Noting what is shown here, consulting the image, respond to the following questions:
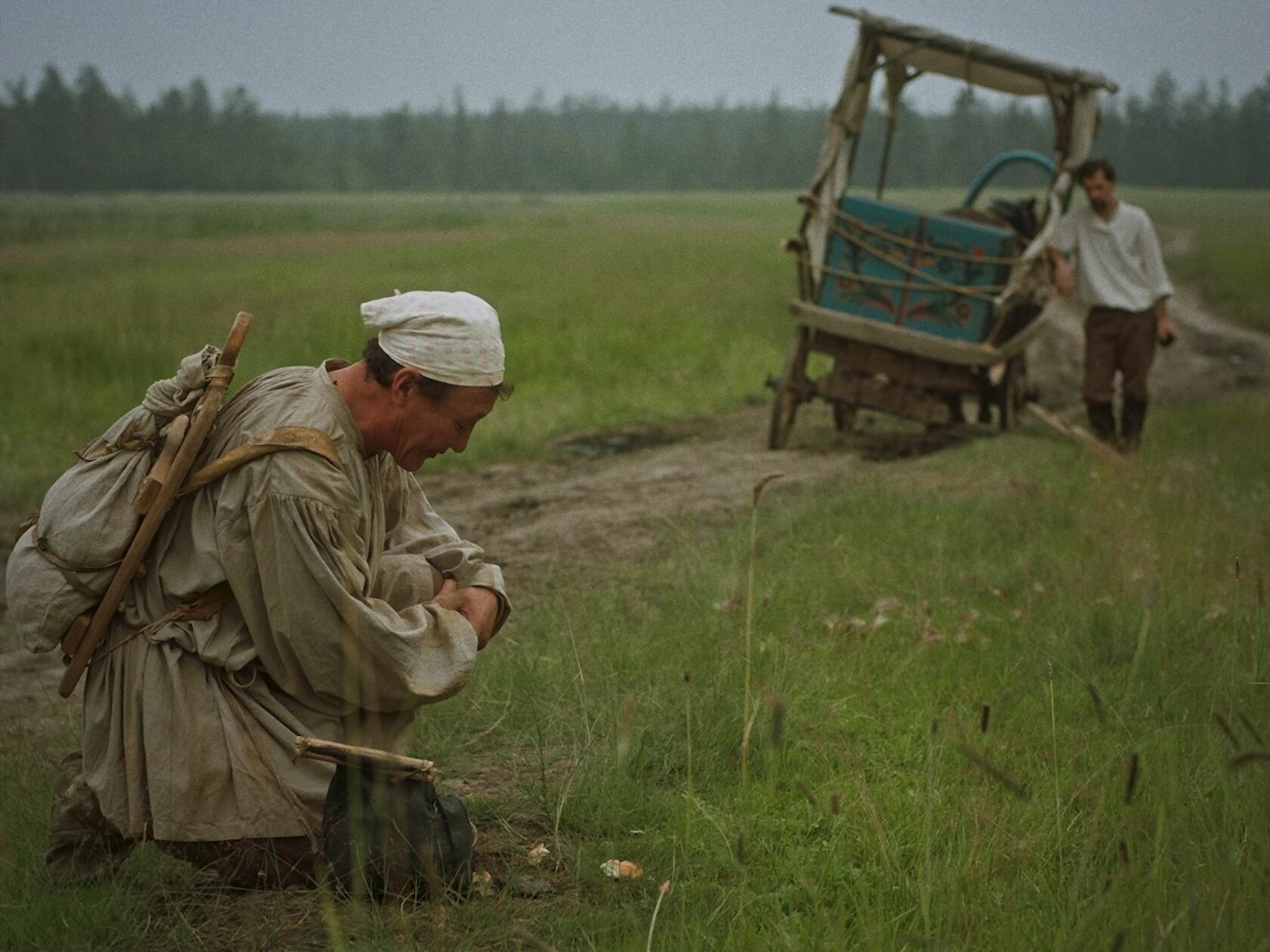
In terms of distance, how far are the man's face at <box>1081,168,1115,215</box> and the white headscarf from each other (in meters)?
6.77

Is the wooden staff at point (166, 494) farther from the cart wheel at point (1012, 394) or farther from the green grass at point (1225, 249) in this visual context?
the green grass at point (1225, 249)

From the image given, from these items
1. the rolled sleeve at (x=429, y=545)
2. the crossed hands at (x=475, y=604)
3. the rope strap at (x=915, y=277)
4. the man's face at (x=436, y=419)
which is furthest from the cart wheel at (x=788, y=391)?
the man's face at (x=436, y=419)

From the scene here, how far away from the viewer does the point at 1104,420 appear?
9.40 m

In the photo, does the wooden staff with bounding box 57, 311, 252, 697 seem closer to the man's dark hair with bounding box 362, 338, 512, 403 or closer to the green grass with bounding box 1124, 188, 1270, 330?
the man's dark hair with bounding box 362, 338, 512, 403

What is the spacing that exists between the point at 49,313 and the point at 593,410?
7.32 metres

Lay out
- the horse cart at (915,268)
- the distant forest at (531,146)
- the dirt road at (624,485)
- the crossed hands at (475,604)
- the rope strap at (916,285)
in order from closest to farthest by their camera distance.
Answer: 1. the crossed hands at (475,604)
2. the dirt road at (624,485)
3. the rope strap at (916,285)
4. the horse cart at (915,268)
5. the distant forest at (531,146)

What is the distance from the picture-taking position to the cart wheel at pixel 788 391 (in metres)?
9.46

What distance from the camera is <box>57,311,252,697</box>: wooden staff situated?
296 cm

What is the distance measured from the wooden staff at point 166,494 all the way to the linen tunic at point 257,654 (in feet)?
0.21

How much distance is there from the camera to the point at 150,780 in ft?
9.96

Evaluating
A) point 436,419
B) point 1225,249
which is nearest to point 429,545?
point 436,419

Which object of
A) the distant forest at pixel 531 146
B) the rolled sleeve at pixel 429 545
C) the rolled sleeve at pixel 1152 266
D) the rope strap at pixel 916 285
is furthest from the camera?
the distant forest at pixel 531 146

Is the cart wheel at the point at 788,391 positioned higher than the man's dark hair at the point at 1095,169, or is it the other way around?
the man's dark hair at the point at 1095,169

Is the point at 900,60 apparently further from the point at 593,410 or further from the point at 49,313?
the point at 49,313
